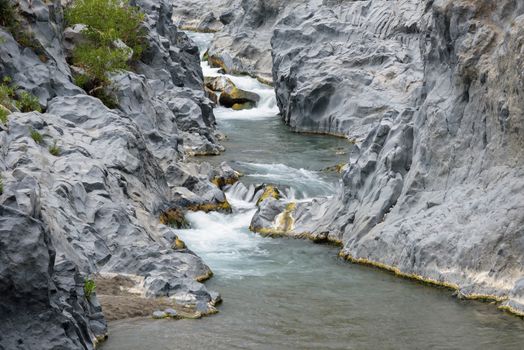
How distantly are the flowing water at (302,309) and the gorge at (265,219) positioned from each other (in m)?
0.07

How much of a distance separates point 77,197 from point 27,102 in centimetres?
631

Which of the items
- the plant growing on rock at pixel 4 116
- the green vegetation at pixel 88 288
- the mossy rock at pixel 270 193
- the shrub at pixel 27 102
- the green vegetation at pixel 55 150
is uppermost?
the plant growing on rock at pixel 4 116

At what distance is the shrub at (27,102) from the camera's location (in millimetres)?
26344

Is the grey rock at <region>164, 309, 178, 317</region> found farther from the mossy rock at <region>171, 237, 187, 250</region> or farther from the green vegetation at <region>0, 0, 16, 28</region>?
the green vegetation at <region>0, 0, 16, 28</region>

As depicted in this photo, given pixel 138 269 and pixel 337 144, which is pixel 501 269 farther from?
pixel 337 144

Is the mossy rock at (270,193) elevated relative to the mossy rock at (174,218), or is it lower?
elevated

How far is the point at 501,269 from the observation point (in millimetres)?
19531

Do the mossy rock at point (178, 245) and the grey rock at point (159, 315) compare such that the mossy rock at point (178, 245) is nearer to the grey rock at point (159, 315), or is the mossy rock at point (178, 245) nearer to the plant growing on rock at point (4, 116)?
the plant growing on rock at point (4, 116)

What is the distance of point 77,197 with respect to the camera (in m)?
21.5

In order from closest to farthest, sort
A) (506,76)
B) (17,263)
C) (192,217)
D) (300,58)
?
1. (17,263)
2. (506,76)
3. (192,217)
4. (300,58)

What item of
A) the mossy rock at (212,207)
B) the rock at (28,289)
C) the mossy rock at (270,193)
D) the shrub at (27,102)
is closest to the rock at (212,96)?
the mossy rock at (270,193)

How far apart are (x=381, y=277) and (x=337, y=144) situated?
23.8m

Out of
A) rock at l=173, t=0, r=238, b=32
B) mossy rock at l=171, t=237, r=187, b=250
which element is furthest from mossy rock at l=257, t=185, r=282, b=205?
rock at l=173, t=0, r=238, b=32

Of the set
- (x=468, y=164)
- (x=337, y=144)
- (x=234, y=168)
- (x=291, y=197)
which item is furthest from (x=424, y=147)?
(x=337, y=144)
